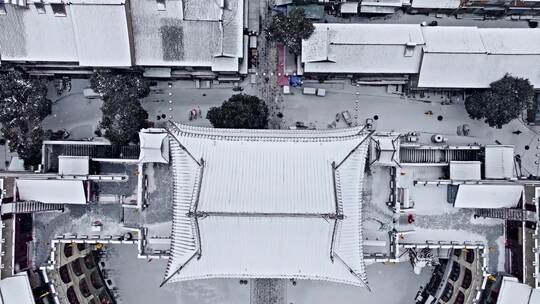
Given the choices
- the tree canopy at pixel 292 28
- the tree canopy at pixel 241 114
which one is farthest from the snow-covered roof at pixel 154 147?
the tree canopy at pixel 292 28

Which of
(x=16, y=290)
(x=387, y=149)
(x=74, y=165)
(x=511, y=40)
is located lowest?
(x=16, y=290)

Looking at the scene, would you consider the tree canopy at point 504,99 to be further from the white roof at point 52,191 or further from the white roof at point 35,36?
the white roof at point 35,36

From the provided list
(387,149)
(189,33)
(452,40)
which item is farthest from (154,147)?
(452,40)

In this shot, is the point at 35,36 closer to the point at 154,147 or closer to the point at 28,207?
the point at 28,207

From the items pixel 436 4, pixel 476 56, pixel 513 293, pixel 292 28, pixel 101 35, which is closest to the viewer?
pixel 513 293

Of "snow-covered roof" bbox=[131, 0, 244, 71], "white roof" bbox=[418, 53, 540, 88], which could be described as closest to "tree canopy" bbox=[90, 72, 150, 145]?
"snow-covered roof" bbox=[131, 0, 244, 71]

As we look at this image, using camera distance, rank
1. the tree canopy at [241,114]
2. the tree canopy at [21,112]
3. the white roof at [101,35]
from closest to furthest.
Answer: the white roof at [101,35]
the tree canopy at [21,112]
the tree canopy at [241,114]

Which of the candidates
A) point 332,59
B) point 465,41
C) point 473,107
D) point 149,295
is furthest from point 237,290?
point 465,41
